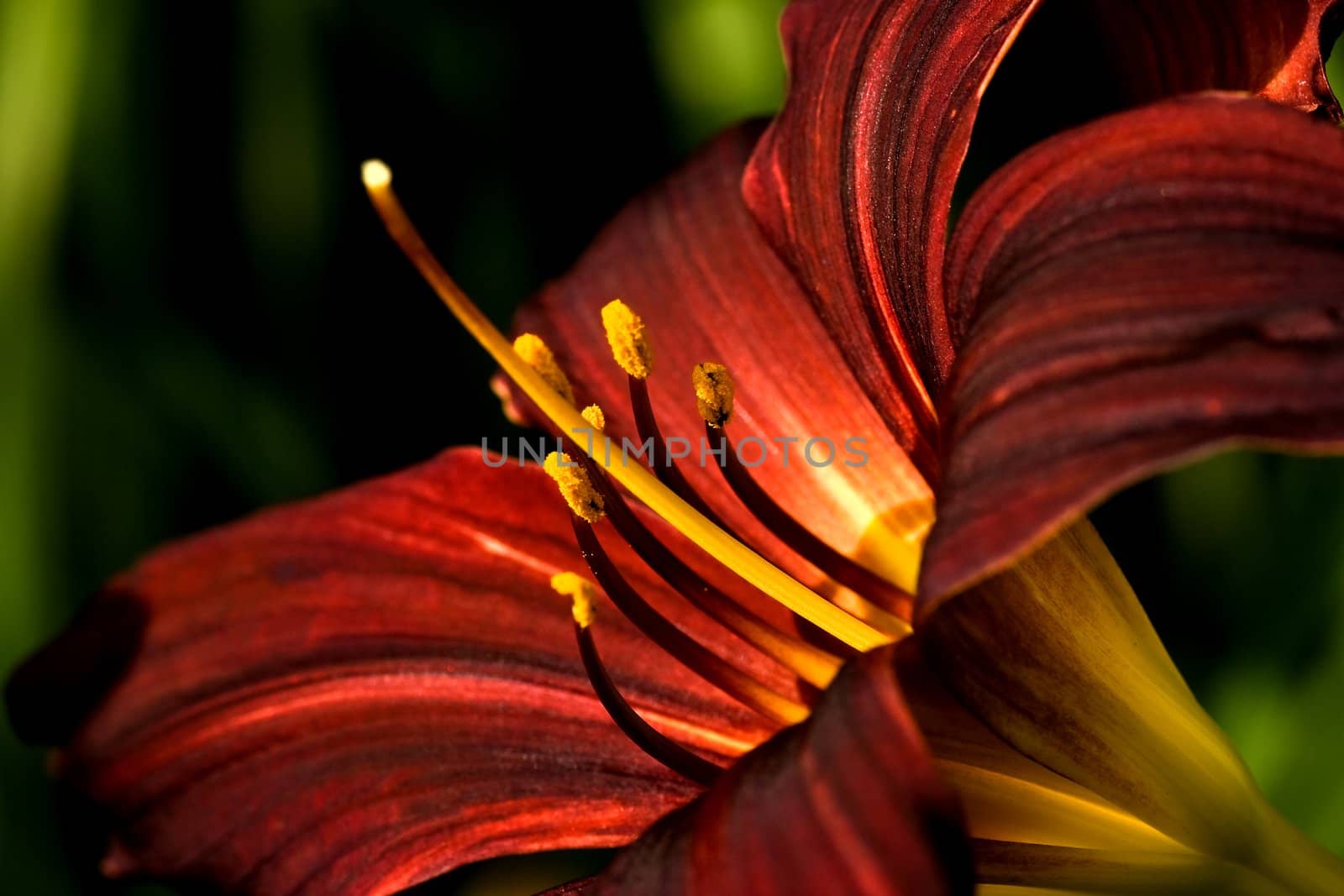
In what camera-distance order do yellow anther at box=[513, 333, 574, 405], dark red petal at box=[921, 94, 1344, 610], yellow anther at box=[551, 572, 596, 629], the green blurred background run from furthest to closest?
the green blurred background, yellow anther at box=[513, 333, 574, 405], yellow anther at box=[551, 572, 596, 629], dark red petal at box=[921, 94, 1344, 610]

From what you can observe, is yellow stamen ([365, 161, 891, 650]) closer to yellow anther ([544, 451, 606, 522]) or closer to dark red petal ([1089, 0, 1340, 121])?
yellow anther ([544, 451, 606, 522])

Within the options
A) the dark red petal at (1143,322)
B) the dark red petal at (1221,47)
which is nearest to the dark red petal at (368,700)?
the dark red petal at (1143,322)

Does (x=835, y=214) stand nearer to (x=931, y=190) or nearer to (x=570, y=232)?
(x=931, y=190)

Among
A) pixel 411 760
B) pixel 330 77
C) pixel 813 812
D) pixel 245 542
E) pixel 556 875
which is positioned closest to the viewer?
pixel 813 812

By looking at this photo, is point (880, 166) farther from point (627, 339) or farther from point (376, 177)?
point (376, 177)

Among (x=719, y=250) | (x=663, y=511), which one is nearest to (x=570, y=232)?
(x=719, y=250)

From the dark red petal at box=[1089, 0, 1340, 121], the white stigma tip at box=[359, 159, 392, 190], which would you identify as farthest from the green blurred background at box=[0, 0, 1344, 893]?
the white stigma tip at box=[359, 159, 392, 190]

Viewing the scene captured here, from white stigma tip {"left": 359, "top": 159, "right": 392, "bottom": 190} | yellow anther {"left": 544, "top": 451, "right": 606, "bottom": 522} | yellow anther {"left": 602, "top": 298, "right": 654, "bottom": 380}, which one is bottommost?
yellow anther {"left": 544, "top": 451, "right": 606, "bottom": 522}
